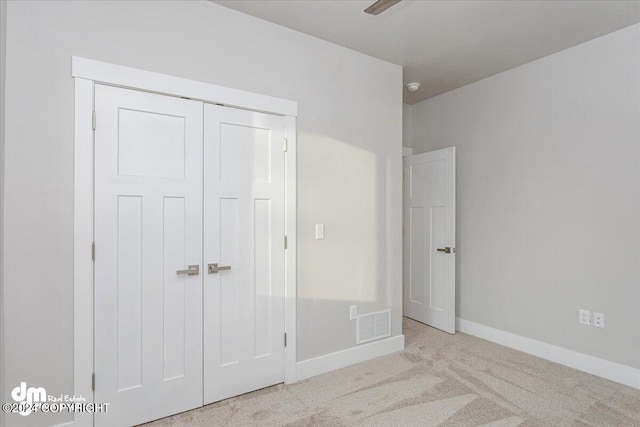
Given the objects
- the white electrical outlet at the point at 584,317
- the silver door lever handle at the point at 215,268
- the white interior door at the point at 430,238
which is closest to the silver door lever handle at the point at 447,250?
the white interior door at the point at 430,238

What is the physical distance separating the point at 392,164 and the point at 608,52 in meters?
1.91

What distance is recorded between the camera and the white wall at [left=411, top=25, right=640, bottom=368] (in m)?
2.64

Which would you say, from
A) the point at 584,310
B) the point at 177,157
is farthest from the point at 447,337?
the point at 177,157

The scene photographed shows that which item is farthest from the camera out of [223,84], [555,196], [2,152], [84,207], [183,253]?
[555,196]

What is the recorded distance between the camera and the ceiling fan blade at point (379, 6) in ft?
6.96

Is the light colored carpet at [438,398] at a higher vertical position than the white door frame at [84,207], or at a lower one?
lower

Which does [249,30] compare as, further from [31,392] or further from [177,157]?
[31,392]

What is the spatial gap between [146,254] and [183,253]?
8.6 inches

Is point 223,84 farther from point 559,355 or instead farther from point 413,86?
point 559,355

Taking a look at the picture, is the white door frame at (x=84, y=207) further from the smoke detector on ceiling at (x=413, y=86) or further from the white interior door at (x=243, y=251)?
the smoke detector on ceiling at (x=413, y=86)

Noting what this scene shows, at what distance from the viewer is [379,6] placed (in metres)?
2.17

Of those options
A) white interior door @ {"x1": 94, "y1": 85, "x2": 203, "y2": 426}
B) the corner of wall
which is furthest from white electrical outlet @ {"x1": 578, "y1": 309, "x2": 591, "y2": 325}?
the corner of wall

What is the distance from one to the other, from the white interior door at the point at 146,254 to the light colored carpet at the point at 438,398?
0.24m

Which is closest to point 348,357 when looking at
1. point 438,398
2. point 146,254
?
point 438,398
